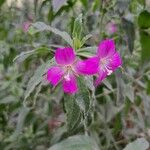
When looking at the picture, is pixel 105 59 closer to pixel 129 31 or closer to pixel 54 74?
pixel 54 74

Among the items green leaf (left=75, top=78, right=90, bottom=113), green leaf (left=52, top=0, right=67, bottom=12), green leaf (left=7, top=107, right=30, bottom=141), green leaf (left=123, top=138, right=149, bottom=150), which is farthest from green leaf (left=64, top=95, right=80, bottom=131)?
green leaf (left=7, top=107, right=30, bottom=141)

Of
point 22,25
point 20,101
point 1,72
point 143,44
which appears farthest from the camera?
point 1,72

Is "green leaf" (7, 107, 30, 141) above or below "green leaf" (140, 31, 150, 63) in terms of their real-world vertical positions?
below

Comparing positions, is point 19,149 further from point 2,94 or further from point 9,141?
point 2,94

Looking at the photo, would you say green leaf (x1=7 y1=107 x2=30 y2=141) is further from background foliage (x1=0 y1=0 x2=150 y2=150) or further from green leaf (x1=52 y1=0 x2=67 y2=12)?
green leaf (x1=52 y1=0 x2=67 y2=12)

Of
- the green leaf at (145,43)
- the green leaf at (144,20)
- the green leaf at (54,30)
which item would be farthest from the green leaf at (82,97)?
the green leaf at (145,43)

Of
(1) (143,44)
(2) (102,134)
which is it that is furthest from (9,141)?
(1) (143,44)

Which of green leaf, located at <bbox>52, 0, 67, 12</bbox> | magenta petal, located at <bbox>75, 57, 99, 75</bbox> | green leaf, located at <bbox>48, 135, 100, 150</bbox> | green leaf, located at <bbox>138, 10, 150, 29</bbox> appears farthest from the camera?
green leaf, located at <bbox>138, 10, 150, 29</bbox>
